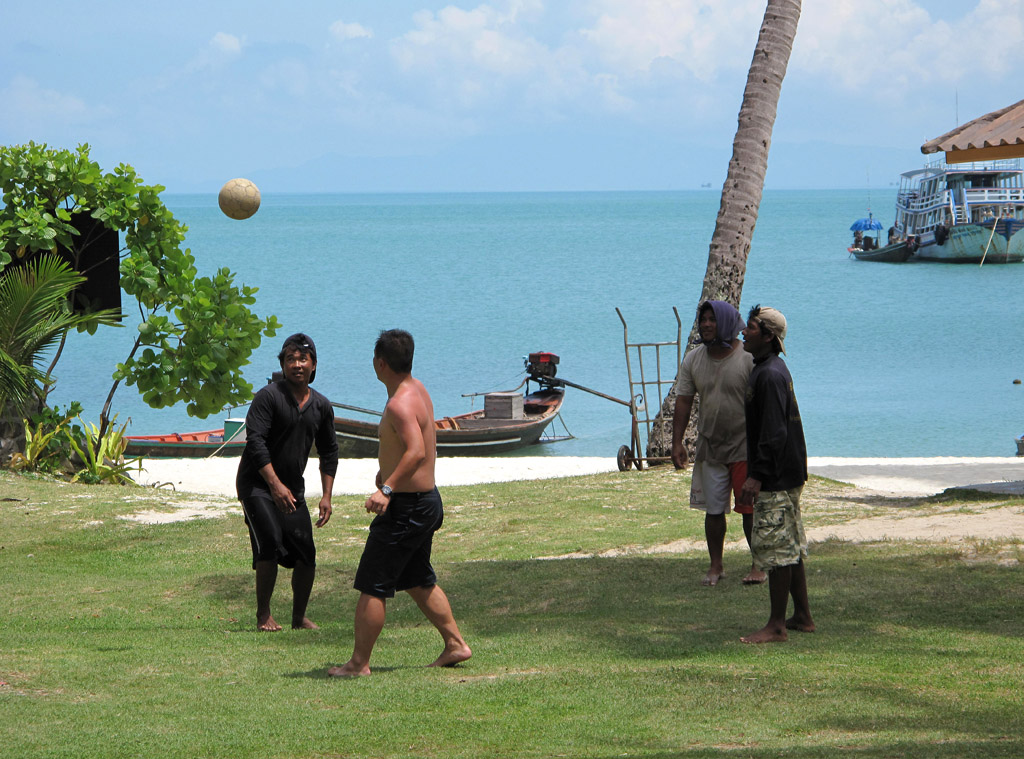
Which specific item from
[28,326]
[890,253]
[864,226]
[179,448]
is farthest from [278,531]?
[864,226]

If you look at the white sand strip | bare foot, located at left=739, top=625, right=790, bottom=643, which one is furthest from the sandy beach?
bare foot, located at left=739, top=625, right=790, bottom=643

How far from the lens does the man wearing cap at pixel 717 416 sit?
24.0ft

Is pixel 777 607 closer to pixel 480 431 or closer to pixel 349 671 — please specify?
pixel 349 671

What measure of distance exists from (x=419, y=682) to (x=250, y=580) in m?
3.35

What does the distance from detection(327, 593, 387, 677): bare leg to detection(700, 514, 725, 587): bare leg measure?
2726 millimetres

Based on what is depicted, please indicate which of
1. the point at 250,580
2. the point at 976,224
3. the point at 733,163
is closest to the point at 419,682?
the point at 250,580

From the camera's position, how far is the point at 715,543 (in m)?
7.59

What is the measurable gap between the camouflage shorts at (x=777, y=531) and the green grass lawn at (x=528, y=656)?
467 millimetres

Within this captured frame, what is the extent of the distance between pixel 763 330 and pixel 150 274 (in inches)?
399

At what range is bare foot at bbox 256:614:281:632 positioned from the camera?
23.0 ft

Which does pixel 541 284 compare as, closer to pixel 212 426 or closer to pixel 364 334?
pixel 364 334

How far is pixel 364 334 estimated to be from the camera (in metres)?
58.3

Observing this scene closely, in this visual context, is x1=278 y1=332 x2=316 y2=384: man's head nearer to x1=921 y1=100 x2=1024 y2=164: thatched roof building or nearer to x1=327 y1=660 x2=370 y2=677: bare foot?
x1=327 y1=660 x2=370 y2=677: bare foot

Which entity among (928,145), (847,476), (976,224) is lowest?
(847,476)
